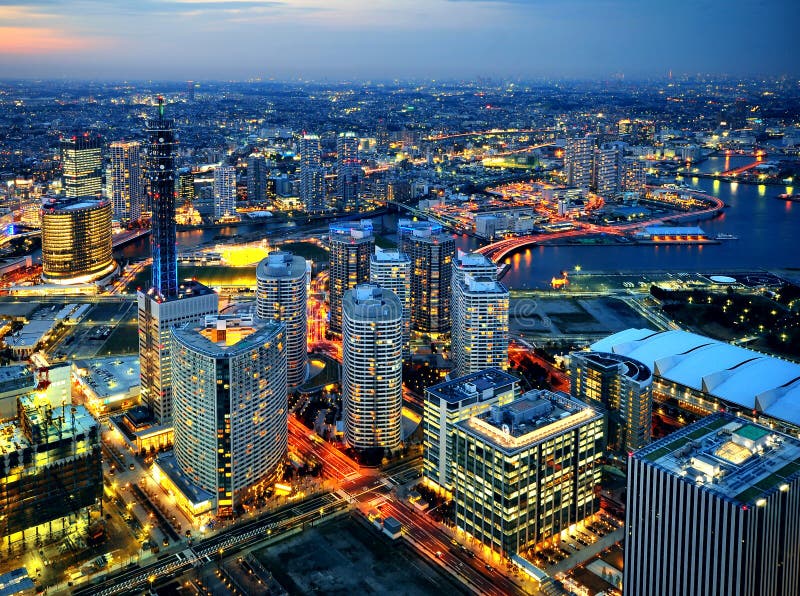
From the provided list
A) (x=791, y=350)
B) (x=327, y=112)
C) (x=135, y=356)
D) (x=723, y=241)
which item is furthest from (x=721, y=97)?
(x=135, y=356)

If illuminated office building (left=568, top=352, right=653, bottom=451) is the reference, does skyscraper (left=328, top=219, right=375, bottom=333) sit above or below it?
above

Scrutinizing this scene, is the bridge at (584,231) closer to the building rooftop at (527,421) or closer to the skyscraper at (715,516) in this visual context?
the building rooftop at (527,421)

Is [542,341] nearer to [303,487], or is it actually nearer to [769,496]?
[303,487]

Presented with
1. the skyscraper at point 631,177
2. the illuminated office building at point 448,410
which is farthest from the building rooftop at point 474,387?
the skyscraper at point 631,177

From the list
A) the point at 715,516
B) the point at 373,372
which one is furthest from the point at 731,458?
the point at 373,372

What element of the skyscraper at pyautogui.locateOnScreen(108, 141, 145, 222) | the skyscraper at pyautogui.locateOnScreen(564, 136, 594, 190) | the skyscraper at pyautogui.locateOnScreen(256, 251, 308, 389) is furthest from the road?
the skyscraper at pyautogui.locateOnScreen(564, 136, 594, 190)

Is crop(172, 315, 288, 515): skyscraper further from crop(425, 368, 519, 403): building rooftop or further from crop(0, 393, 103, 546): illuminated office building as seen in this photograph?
crop(425, 368, 519, 403): building rooftop
